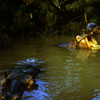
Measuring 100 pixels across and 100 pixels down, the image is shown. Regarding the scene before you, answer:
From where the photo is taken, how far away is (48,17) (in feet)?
47.5

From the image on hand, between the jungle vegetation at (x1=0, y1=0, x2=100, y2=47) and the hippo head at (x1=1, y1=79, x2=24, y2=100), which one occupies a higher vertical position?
the jungle vegetation at (x1=0, y1=0, x2=100, y2=47)

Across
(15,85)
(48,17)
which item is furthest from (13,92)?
(48,17)

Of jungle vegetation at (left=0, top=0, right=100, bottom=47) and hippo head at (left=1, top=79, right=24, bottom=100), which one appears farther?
jungle vegetation at (left=0, top=0, right=100, bottom=47)

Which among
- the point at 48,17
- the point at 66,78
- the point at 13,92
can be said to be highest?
the point at 48,17

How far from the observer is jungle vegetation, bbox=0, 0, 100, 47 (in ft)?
45.7

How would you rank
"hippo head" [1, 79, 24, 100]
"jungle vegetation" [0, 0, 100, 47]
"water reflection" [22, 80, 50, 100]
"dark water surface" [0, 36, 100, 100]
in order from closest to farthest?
1. "hippo head" [1, 79, 24, 100]
2. "water reflection" [22, 80, 50, 100]
3. "dark water surface" [0, 36, 100, 100]
4. "jungle vegetation" [0, 0, 100, 47]

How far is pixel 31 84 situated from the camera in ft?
11.9

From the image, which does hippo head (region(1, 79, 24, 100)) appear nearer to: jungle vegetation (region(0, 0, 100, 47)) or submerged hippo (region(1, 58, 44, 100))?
submerged hippo (region(1, 58, 44, 100))

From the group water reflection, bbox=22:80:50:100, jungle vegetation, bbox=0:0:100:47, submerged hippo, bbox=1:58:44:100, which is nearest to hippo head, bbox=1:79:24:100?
submerged hippo, bbox=1:58:44:100

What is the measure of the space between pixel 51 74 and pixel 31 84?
3.77 ft

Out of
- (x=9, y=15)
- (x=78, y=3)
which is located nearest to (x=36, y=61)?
(x=9, y=15)

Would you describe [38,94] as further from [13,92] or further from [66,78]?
[66,78]

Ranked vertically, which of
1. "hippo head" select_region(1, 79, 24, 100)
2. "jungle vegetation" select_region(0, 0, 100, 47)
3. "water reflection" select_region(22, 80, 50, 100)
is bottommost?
"water reflection" select_region(22, 80, 50, 100)

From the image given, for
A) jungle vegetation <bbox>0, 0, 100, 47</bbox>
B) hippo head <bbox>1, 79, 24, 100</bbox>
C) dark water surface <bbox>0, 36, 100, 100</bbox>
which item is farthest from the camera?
jungle vegetation <bbox>0, 0, 100, 47</bbox>
